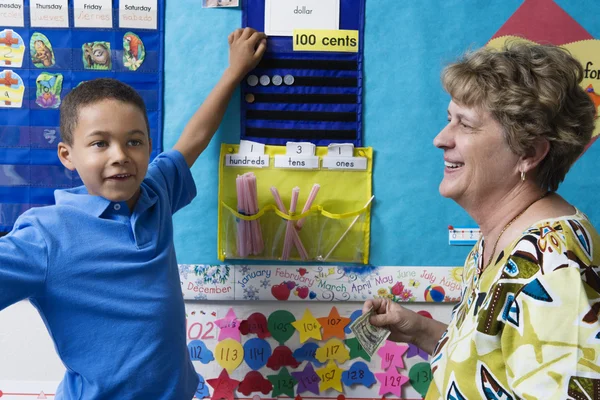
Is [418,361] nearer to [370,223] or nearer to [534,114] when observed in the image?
[370,223]

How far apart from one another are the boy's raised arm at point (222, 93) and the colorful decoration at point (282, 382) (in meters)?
0.59

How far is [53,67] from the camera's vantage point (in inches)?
53.2

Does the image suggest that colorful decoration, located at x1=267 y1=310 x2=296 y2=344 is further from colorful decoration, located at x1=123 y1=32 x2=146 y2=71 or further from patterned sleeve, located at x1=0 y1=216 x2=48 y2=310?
colorful decoration, located at x1=123 y1=32 x2=146 y2=71

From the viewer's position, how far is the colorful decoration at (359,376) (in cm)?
142

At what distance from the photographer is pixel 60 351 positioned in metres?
1.05

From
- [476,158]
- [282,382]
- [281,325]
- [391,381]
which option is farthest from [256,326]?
[476,158]

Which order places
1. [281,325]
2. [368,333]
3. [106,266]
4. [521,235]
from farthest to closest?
[281,325]
[368,333]
[106,266]
[521,235]

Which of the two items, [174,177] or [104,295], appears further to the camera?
[174,177]

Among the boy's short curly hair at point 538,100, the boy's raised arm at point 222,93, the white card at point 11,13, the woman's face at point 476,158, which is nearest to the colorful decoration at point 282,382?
the boy's raised arm at point 222,93

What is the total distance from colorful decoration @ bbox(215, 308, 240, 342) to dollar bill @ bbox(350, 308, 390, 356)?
1.20ft

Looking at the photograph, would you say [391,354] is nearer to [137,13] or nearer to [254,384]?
[254,384]

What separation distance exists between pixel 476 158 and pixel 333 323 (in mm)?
644

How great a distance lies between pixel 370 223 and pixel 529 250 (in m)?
0.60

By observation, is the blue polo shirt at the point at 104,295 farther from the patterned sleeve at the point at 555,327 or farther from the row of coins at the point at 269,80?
the patterned sleeve at the point at 555,327
